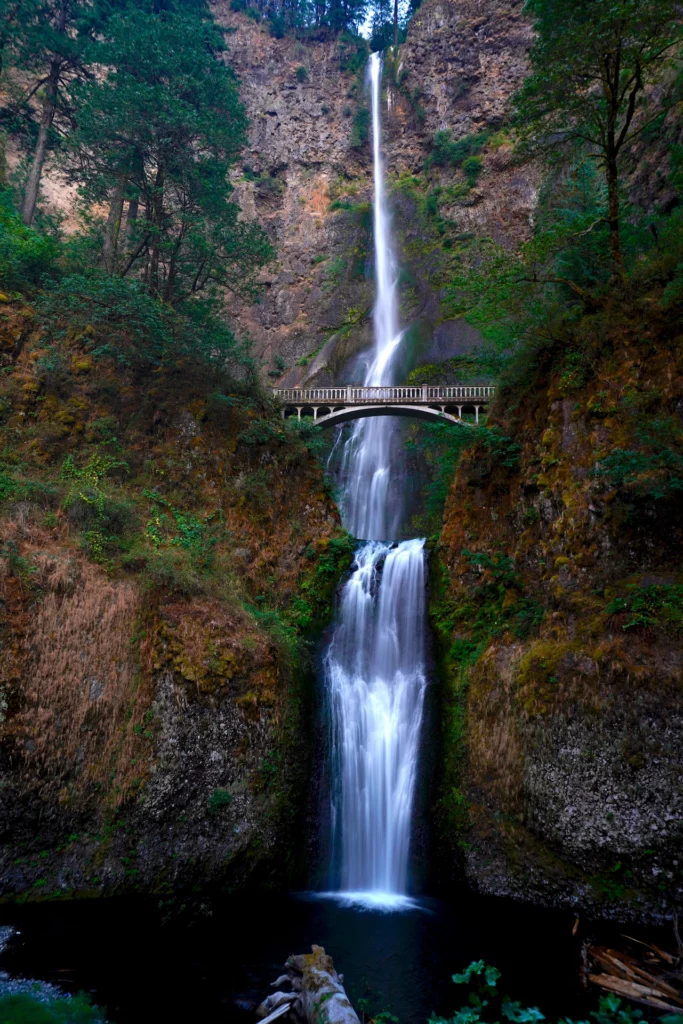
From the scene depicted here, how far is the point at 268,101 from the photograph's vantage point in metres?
43.7

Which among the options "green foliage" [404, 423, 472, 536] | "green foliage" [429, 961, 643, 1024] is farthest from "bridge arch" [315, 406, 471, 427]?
"green foliage" [429, 961, 643, 1024]

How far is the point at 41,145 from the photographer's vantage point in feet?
61.9

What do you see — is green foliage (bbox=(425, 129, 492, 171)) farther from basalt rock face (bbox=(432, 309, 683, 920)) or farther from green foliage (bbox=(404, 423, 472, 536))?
basalt rock face (bbox=(432, 309, 683, 920))

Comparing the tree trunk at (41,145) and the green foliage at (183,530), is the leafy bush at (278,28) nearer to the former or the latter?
the tree trunk at (41,145)

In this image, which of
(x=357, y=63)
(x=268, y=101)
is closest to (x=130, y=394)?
(x=268, y=101)

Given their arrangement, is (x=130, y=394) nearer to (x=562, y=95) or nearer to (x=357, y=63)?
(x=562, y=95)

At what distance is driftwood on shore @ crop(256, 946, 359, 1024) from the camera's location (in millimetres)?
5598

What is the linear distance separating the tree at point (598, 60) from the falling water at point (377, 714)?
8536 millimetres

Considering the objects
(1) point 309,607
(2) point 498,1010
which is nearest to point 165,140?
(1) point 309,607

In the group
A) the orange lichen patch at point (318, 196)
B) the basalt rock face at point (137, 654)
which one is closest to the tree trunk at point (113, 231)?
the basalt rock face at point (137, 654)

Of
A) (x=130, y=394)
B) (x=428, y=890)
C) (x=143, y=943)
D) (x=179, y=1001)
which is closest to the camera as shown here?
(x=179, y=1001)

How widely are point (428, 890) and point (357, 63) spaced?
52.9m

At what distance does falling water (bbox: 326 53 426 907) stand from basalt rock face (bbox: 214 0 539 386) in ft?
60.1

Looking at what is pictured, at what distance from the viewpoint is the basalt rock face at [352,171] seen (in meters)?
33.6
